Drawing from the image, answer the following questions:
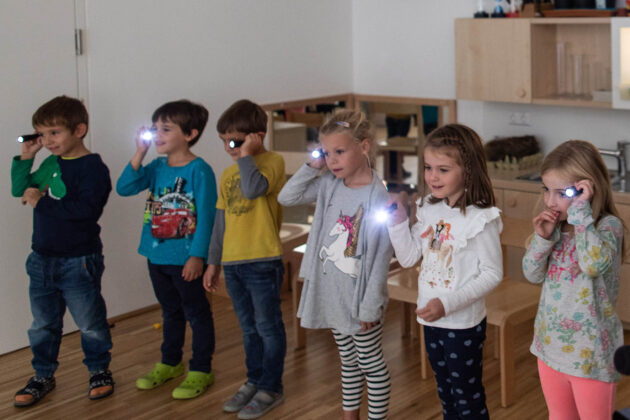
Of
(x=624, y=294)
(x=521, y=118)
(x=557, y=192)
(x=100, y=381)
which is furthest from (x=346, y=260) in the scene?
(x=521, y=118)

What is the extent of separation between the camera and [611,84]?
4406mm

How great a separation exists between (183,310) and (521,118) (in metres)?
2.48

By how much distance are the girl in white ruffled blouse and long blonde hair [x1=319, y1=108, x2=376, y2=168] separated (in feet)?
1.06

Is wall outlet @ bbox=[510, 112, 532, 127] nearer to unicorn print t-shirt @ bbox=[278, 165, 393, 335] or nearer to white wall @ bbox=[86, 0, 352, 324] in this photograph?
white wall @ bbox=[86, 0, 352, 324]

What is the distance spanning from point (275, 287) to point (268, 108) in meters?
2.02

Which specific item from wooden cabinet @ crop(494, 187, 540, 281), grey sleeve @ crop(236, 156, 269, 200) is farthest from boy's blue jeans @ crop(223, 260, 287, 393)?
wooden cabinet @ crop(494, 187, 540, 281)

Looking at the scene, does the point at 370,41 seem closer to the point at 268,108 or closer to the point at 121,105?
the point at 268,108

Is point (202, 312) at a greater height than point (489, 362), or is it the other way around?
point (202, 312)

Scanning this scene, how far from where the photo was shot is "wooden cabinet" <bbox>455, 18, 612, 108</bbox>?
14.5ft

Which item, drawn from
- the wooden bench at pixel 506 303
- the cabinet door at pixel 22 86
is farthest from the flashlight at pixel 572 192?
the cabinet door at pixel 22 86

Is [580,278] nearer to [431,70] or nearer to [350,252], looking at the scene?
[350,252]

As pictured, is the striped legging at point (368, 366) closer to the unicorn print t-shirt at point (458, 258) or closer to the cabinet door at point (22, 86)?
the unicorn print t-shirt at point (458, 258)

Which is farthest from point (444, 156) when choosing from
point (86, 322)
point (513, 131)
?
point (513, 131)

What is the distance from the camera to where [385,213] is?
2.58m
